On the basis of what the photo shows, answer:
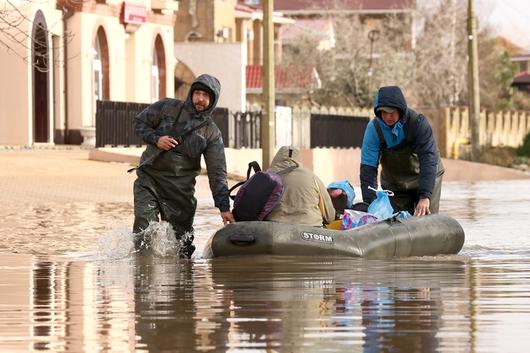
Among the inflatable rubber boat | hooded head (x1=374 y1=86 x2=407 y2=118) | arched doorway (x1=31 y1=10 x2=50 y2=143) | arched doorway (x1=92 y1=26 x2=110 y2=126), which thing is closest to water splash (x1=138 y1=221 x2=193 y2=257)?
the inflatable rubber boat

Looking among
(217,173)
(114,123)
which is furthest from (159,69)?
(217,173)

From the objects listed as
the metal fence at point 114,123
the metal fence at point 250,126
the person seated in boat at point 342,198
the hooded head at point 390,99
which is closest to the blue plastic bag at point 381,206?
the person seated in boat at point 342,198

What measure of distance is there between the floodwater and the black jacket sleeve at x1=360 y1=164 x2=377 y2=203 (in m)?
0.96

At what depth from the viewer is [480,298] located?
41.2 ft

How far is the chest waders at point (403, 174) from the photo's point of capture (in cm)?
1808

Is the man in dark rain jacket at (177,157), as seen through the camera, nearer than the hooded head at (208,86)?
No

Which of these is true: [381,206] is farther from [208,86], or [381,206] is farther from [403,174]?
[208,86]

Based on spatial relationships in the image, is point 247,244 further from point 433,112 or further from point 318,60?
point 318,60

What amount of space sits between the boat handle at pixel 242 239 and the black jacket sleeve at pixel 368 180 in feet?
6.72

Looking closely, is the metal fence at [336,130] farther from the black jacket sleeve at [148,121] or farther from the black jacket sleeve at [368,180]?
the black jacket sleeve at [148,121]

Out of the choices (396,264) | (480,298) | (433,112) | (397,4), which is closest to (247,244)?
(396,264)

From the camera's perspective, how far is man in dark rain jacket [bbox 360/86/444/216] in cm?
1761

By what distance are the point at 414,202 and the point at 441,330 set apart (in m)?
8.15

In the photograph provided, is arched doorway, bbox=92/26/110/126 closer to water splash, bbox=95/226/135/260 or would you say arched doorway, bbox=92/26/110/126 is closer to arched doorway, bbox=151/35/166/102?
arched doorway, bbox=151/35/166/102
